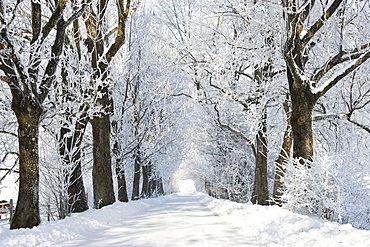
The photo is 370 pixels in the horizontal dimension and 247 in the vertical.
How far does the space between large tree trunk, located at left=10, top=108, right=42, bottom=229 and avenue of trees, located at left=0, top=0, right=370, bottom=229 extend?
0.07 ft

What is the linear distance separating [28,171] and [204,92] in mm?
9021

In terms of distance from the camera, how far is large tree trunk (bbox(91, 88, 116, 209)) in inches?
437

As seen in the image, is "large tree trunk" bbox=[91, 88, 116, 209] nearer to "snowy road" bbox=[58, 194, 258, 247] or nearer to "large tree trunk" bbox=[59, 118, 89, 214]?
"large tree trunk" bbox=[59, 118, 89, 214]

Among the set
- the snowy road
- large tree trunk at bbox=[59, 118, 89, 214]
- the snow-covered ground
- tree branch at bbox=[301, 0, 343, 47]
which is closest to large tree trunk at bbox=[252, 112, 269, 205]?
tree branch at bbox=[301, 0, 343, 47]

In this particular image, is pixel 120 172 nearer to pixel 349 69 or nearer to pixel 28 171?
pixel 28 171

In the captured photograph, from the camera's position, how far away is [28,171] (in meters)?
6.54

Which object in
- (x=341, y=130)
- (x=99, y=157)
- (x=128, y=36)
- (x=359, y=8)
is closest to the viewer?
(x=359, y=8)

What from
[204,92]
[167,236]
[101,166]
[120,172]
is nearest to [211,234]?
[167,236]

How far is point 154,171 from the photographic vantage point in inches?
1134

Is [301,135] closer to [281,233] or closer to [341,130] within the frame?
[281,233]

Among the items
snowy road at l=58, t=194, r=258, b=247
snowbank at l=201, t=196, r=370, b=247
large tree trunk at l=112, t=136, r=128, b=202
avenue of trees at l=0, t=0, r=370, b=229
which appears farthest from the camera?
large tree trunk at l=112, t=136, r=128, b=202

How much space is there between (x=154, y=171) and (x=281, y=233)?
2421 centimetres

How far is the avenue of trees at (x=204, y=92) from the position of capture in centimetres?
653

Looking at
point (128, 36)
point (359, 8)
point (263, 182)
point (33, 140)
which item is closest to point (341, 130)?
point (263, 182)
